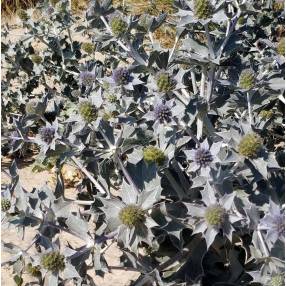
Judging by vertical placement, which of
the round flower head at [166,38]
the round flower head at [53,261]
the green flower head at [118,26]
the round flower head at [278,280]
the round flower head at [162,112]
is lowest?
the round flower head at [166,38]

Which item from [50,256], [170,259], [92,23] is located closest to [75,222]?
[50,256]

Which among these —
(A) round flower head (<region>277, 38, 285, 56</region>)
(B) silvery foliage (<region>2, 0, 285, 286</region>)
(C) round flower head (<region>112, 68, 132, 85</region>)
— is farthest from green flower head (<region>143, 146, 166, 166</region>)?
(A) round flower head (<region>277, 38, 285, 56</region>)

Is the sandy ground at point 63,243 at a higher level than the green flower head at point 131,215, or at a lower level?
lower

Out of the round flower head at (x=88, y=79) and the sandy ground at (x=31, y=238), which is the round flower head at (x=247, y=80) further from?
the sandy ground at (x=31, y=238)

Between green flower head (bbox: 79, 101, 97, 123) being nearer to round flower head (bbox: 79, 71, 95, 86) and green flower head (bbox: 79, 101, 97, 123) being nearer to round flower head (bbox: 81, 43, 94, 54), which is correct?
round flower head (bbox: 79, 71, 95, 86)

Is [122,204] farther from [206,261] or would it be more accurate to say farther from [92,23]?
[92,23]

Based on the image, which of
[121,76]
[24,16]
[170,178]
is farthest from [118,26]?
[24,16]

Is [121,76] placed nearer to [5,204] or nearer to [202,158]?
[202,158]

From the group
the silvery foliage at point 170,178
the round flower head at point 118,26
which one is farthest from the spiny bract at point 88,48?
the round flower head at point 118,26
